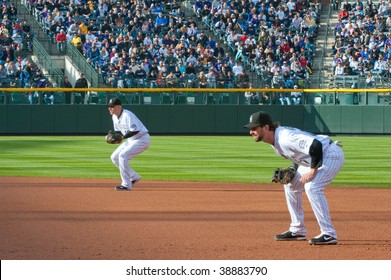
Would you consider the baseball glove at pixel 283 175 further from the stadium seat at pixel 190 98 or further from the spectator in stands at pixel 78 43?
the spectator in stands at pixel 78 43

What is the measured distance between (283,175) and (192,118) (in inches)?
1084

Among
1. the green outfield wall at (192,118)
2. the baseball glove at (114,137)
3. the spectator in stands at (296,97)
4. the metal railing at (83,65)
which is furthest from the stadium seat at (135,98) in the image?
the baseball glove at (114,137)

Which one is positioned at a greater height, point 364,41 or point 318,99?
point 364,41

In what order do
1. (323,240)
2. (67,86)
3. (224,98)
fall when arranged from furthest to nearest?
1. (224,98)
2. (67,86)
3. (323,240)

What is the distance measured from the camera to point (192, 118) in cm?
3722

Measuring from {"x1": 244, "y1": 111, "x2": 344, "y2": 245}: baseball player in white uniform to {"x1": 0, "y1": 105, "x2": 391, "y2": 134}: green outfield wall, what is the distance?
88.0 feet

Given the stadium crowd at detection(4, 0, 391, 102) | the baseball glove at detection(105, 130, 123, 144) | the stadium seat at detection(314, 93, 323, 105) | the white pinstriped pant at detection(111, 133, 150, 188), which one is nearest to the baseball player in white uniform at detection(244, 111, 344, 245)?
the white pinstriped pant at detection(111, 133, 150, 188)

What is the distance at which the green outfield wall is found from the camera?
118ft

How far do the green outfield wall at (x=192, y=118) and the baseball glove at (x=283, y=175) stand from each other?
26813 millimetres

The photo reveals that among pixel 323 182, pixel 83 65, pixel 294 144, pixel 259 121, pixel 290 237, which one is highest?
pixel 259 121

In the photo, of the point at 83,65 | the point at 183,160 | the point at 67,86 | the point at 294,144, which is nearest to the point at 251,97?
the point at 83,65

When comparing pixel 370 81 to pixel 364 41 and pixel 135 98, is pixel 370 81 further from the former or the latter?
pixel 135 98

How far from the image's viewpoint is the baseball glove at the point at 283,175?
31.9 ft

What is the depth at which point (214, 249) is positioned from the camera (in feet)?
31.5
